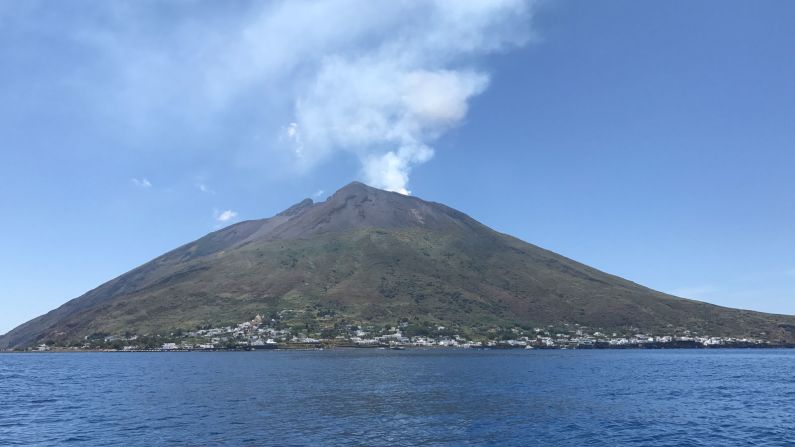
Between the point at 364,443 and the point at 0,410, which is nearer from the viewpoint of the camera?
the point at 364,443

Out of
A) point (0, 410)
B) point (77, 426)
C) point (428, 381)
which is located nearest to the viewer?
point (77, 426)

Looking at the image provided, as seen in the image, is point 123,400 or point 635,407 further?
point 123,400

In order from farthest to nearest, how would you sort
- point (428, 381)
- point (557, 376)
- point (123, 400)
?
point (557, 376), point (428, 381), point (123, 400)

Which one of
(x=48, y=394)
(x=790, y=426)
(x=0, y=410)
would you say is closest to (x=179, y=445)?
(x=0, y=410)

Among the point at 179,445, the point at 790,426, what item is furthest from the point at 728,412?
the point at 179,445

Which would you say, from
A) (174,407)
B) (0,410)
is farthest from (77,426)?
(0,410)

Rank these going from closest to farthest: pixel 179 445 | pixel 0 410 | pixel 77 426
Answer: pixel 179 445 → pixel 77 426 → pixel 0 410

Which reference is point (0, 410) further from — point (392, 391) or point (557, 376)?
point (557, 376)

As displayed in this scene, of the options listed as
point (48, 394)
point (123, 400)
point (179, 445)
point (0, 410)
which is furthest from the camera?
point (48, 394)

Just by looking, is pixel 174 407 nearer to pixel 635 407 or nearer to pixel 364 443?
pixel 364 443
